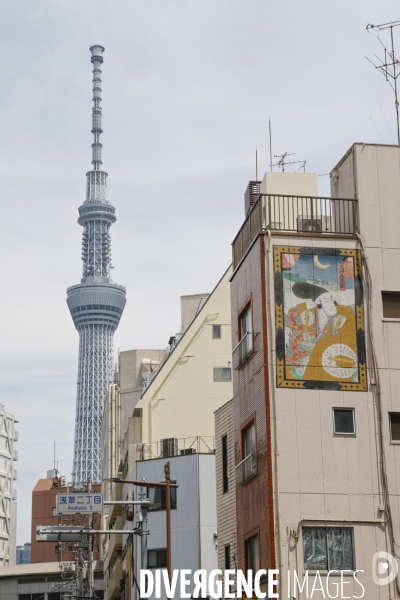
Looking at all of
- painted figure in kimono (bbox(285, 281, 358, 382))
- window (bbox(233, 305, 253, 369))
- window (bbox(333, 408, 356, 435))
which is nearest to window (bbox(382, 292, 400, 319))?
painted figure in kimono (bbox(285, 281, 358, 382))

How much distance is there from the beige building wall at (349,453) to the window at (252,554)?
243 cm

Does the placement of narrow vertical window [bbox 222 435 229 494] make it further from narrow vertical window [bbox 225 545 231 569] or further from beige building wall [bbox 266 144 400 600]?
beige building wall [bbox 266 144 400 600]

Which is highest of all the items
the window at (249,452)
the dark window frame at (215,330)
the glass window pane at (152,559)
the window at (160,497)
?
the dark window frame at (215,330)

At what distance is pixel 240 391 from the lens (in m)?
35.9

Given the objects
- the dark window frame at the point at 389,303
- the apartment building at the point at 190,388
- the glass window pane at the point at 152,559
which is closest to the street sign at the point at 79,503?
the dark window frame at the point at 389,303

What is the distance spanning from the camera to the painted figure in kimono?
3278cm

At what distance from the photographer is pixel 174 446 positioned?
2552 inches

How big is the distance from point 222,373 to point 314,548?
40658 millimetres

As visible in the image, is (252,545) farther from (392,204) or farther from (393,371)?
(392,204)

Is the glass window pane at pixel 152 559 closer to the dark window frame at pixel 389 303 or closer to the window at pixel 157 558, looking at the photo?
the window at pixel 157 558

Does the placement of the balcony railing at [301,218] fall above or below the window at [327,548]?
above

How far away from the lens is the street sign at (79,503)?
138 feet

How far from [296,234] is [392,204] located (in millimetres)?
3590

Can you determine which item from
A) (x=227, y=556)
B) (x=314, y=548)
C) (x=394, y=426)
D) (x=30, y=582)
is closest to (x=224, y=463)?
(x=227, y=556)
